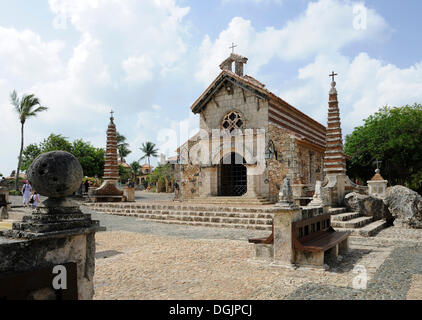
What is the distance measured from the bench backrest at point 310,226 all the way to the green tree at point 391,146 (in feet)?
62.5

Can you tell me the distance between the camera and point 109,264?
5.74 metres

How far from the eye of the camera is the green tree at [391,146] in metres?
25.2

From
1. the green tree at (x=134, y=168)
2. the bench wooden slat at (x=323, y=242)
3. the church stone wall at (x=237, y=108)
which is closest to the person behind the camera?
the bench wooden slat at (x=323, y=242)

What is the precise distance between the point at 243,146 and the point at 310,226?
10412 millimetres

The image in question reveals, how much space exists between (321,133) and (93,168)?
78.9 feet

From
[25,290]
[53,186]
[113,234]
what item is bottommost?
[113,234]

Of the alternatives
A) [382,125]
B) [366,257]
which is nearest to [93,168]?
[382,125]

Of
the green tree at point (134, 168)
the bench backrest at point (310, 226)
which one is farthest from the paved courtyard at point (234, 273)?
the green tree at point (134, 168)

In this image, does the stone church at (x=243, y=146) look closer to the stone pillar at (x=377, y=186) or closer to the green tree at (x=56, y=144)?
the stone pillar at (x=377, y=186)

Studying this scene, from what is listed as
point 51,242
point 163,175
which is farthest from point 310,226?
point 163,175

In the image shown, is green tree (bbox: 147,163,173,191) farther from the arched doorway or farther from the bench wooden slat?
the bench wooden slat

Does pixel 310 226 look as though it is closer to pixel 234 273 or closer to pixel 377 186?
pixel 234 273
